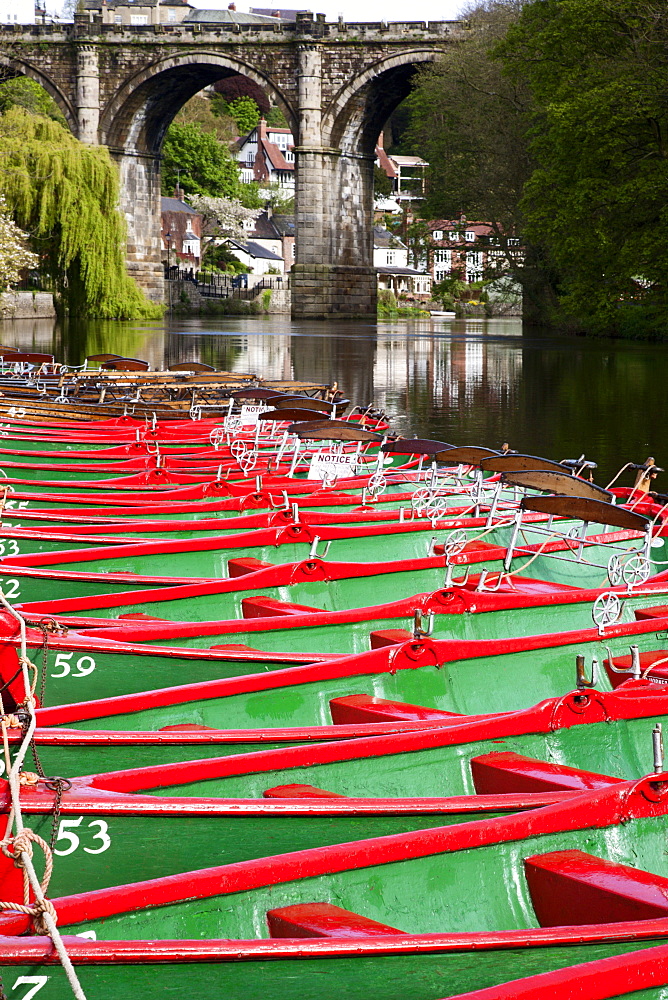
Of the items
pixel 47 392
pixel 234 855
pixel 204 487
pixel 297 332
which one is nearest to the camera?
pixel 234 855

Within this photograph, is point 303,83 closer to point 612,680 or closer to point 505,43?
point 505,43

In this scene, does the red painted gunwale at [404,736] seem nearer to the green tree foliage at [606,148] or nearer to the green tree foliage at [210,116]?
Answer: the green tree foliage at [606,148]

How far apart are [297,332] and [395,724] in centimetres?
4581

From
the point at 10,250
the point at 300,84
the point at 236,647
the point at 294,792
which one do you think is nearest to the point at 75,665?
the point at 236,647

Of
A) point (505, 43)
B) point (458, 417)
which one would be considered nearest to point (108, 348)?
point (505, 43)

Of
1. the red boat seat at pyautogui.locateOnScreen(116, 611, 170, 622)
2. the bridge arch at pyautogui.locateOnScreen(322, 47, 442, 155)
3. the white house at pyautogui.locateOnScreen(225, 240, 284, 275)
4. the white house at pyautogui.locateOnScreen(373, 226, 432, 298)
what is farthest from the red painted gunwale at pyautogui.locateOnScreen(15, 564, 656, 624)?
the white house at pyautogui.locateOnScreen(373, 226, 432, 298)

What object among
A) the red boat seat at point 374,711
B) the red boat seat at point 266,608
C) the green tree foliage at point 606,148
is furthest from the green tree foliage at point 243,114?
the red boat seat at point 374,711

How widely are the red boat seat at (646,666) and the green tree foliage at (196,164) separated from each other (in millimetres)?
84970

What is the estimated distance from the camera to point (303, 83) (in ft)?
197

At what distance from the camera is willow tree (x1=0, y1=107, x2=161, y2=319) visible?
121ft

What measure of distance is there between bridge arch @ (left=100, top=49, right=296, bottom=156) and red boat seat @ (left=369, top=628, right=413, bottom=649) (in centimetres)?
5736

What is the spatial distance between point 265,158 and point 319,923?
114 metres

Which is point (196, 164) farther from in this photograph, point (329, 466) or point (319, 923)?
point (319, 923)

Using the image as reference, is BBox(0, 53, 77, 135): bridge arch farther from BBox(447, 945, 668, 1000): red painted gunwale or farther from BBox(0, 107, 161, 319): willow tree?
BBox(447, 945, 668, 1000): red painted gunwale
